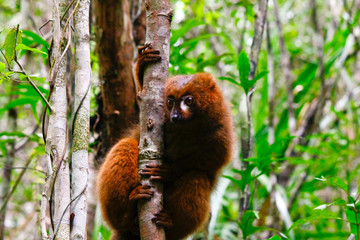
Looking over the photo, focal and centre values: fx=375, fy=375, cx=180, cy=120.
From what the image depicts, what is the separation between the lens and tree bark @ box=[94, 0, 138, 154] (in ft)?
16.1

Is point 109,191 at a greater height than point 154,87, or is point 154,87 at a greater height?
point 154,87

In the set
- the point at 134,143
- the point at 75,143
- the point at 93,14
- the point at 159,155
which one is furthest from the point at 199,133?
the point at 93,14

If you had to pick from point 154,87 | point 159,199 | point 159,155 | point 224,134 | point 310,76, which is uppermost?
point 310,76

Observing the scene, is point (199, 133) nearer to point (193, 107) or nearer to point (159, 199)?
point (193, 107)

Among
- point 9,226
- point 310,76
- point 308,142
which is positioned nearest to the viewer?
point 310,76

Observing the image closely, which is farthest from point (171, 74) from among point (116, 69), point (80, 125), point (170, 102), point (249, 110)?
point (80, 125)

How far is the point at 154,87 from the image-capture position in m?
3.17

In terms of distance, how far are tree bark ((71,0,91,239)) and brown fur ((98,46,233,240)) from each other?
2.24 ft

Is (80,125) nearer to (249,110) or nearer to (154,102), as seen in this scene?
(154,102)

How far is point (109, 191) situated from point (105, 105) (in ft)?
5.38

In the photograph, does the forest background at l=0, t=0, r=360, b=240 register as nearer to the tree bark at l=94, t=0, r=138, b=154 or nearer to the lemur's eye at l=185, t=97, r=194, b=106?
the tree bark at l=94, t=0, r=138, b=154

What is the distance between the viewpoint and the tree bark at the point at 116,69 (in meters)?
4.92

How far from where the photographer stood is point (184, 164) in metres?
4.09

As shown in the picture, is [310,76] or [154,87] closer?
[154,87]
